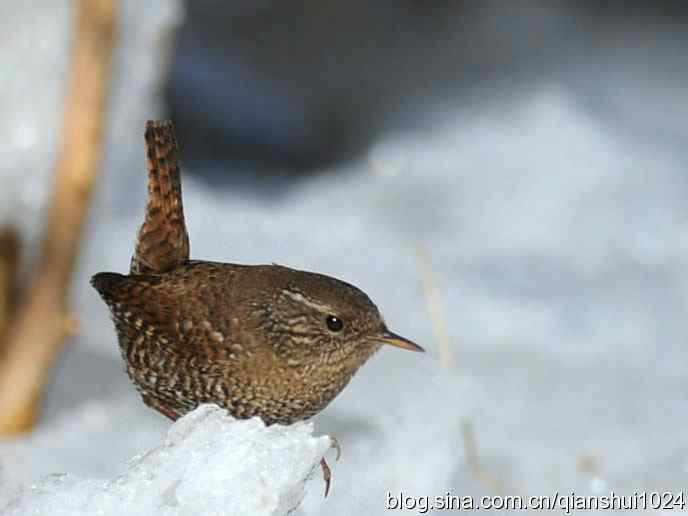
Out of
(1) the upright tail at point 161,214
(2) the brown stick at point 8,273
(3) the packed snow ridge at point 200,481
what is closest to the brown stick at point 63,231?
(2) the brown stick at point 8,273

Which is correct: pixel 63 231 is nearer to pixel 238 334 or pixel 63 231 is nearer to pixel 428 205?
pixel 238 334

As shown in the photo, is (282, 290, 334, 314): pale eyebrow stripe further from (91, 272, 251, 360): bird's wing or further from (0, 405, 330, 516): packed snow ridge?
(0, 405, 330, 516): packed snow ridge

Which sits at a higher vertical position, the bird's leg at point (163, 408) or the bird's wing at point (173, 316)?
the bird's wing at point (173, 316)

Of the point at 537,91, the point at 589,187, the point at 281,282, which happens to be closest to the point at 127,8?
the point at 281,282

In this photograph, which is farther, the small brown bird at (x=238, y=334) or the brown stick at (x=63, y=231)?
the brown stick at (x=63, y=231)

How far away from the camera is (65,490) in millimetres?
2762

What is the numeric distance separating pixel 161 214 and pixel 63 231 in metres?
1.64

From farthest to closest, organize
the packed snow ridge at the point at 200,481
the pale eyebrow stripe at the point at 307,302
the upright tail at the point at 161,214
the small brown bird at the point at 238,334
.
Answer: the upright tail at the point at 161,214 < the pale eyebrow stripe at the point at 307,302 < the small brown bird at the point at 238,334 < the packed snow ridge at the point at 200,481

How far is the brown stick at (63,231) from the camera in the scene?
16.0 ft

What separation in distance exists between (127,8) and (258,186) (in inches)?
91.0

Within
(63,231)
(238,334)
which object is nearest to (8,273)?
(63,231)

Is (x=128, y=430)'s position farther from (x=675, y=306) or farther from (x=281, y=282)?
(x=675, y=306)

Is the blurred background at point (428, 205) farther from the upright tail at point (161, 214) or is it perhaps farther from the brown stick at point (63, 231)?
the upright tail at point (161, 214)

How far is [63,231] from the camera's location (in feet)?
16.5
